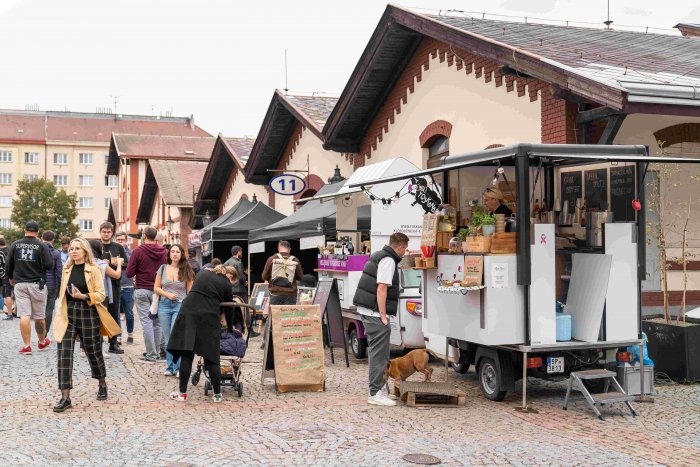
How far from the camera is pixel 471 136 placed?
1484cm

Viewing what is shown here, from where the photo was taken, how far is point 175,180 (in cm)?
3759

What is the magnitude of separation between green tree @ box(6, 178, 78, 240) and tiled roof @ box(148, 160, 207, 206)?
122 feet

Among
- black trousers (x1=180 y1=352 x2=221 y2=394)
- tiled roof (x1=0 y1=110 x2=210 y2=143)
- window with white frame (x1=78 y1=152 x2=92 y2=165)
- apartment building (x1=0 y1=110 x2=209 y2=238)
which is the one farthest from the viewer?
window with white frame (x1=78 y1=152 x2=92 y2=165)

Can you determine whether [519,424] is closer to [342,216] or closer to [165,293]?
[165,293]

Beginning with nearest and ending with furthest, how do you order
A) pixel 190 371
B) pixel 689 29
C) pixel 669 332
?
pixel 190 371 → pixel 669 332 → pixel 689 29

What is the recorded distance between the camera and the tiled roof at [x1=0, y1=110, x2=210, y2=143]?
315 ft

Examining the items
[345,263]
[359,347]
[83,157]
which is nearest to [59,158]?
[83,157]

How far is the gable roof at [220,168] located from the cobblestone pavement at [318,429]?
16964mm

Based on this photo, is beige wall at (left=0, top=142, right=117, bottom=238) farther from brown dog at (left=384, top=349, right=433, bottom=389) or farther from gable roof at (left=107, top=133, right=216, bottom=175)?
brown dog at (left=384, top=349, right=433, bottom=389)

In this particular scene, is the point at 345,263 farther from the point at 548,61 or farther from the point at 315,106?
the point at 315,106

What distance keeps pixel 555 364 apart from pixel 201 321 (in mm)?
3696

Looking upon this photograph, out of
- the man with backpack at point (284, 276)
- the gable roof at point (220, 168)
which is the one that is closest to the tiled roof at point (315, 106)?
the gable roof at point (220, 168)

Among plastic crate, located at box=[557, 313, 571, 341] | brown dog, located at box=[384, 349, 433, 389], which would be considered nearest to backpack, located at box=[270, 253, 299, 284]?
brown dog, located at box=[384, 349, 433, 389]

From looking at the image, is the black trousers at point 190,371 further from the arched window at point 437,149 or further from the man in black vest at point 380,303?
the arched window at point 437,149
